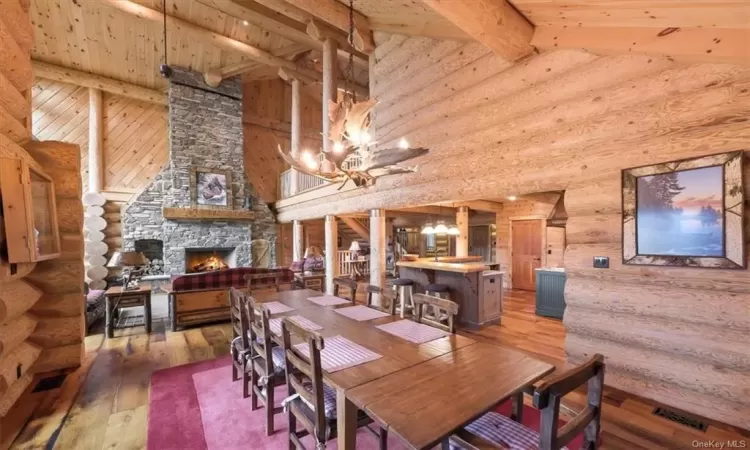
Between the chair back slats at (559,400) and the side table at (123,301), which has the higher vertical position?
the chair back slats at (559,400)

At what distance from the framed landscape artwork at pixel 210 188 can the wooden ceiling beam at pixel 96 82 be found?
2140 millimetres

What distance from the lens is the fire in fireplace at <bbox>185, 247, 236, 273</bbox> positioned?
799 cm

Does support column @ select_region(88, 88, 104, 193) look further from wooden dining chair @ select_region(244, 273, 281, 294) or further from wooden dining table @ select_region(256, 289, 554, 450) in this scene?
wooden dining table @ select_region(256, 289, 554, 450)

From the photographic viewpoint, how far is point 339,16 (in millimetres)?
4586

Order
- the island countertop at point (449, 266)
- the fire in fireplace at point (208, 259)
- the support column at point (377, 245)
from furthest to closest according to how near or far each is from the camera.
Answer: the fire in fireplace at point (208, 259)
the support column at point (377, 245)
the island countertop at point (449, 266)

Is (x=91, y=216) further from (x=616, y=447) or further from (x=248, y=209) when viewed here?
(x=616, y=447)

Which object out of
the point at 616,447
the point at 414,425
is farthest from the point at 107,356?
the point at 616,447

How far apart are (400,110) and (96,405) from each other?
490 cm

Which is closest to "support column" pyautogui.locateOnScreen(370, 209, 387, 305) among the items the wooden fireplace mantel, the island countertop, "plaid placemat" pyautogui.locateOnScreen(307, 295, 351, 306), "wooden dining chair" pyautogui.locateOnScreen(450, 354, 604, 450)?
the island countertop

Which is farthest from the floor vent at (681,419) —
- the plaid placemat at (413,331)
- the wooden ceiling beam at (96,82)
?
the wooden ceiling beam at (96,82)

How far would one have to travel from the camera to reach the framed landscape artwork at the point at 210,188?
781 centimetres

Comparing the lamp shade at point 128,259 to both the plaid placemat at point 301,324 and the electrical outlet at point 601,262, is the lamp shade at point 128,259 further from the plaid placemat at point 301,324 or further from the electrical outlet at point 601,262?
the electrical outlet at point 601,262

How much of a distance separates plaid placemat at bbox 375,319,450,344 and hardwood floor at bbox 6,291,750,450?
1.31 meters

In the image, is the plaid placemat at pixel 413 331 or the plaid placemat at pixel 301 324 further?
the plaid placemat at pixel 301 324
